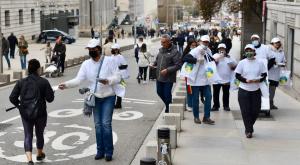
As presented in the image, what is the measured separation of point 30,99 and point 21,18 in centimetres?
4779

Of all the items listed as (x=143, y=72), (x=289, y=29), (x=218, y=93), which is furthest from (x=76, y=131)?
(x=289, y=29)

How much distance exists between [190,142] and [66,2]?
6423 centimetres

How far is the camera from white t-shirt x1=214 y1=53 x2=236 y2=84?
1409 cm

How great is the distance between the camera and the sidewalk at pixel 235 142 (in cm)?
958

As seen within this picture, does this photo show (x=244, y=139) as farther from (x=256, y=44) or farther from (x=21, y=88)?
(x=21, y=88)

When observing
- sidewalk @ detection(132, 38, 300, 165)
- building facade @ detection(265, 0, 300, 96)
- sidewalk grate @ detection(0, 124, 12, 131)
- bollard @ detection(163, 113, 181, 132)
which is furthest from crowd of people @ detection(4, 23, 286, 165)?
building facade @ detection(265, 0, 300, 96)

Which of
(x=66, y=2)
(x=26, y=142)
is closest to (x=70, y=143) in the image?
(x=26, y=142)

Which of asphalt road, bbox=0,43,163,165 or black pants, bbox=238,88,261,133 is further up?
black pants, bbox=238,88,261,133

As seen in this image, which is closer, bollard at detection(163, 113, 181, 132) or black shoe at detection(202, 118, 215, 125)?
bollard at detection(163, 113, 181, 132)

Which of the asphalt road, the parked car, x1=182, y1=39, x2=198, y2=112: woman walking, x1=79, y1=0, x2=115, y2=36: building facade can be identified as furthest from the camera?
x1=79, y1=0, x2=115, y2=36: building facade

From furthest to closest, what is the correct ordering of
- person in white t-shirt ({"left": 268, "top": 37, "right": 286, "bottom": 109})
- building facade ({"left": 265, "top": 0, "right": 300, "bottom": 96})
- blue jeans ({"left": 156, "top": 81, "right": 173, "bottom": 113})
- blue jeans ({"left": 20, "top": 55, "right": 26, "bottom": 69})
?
blue jeans ({"left": 20, "top": 55, "right": 26, "bottom": 69})
building facade ({"left": 265, "top": 0, "right": 300, "bottom": 96})
person in white t-shirt ({"left": 268, "top": 37, "right": 286, "bottom": 109})
blue jeans ({"left": 156, "top": 81, "right": 173, "bottom": 113})

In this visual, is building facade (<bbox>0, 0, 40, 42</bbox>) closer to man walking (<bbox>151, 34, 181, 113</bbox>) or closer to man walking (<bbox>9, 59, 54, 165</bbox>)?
man walking (<bbox>151, 34, 181, 113</bbox>)

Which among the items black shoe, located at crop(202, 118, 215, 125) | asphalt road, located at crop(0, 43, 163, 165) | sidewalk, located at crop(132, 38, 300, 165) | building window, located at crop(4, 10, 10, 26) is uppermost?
building window, located at crop(4, 10, 10, 26)

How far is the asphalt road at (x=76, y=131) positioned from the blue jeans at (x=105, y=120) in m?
0.32
